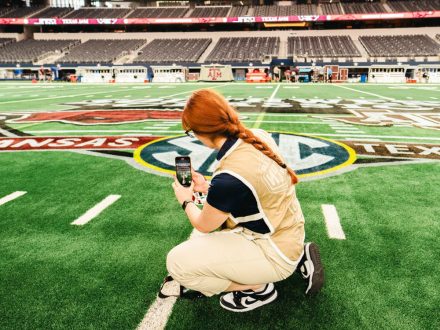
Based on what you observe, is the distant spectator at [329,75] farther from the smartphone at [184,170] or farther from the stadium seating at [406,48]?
the smartphone at [184,170]

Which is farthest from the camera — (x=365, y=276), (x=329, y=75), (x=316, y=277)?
(x=329, y=75)

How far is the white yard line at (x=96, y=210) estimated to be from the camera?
381cm

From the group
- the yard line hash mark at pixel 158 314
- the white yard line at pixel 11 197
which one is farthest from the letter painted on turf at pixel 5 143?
the yard line hash mark at pixel 158 314

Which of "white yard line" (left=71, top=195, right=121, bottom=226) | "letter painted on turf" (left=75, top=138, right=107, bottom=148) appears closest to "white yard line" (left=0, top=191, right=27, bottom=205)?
"white yard line" (left=71, top=195, right=121, bottom=226)

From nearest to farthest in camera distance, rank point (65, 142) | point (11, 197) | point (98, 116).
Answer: point (11, 197)
point (65, 142)
point (98, 116)

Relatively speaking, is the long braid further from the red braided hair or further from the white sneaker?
the white sneaker

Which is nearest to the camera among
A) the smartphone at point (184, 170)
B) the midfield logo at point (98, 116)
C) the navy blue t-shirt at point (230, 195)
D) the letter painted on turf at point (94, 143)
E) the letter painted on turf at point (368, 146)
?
the navy blue t-shirt at point (230, 195)

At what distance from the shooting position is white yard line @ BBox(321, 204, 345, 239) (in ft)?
11.5

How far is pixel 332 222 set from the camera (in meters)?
3.77

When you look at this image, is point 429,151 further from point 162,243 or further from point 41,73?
point 41,73

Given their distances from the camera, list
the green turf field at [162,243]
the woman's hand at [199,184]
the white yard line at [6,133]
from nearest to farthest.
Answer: the green turf field at [162,243]
the woman's hand at [199,184]
the white yard line at [6,133]

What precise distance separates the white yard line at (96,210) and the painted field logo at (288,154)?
48.0 inches

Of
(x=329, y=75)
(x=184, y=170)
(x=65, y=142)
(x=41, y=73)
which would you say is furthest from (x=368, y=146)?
(x=41, y=73)

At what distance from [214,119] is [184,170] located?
0.74 m
